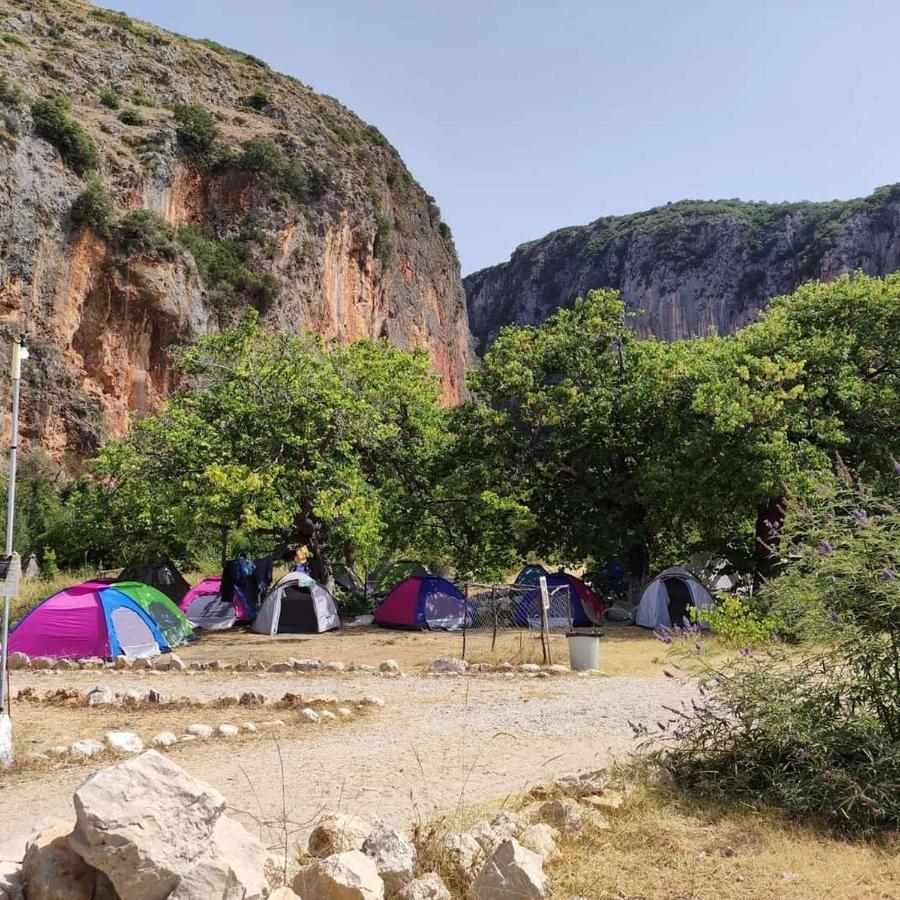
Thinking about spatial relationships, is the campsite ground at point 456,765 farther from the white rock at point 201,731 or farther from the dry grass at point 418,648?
the dry grass at point 418,648

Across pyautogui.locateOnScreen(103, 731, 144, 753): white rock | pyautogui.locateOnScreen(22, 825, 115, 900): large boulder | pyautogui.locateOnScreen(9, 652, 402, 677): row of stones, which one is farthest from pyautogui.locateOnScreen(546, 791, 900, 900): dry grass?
pyautogui.locateOnScreen(9, 652, 402, 677): row of stones

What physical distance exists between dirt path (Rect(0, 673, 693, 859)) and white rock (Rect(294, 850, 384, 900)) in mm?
1207

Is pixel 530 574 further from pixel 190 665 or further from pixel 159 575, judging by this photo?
pixel 190 665

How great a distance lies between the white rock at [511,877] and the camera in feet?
13.9

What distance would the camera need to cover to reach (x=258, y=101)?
56.2 m

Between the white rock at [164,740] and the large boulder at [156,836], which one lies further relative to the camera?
the white rock at [164,740]

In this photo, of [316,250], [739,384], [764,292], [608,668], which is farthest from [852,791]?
[764,292]

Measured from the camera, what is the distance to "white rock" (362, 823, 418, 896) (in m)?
4.45

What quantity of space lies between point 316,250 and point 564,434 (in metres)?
33.8

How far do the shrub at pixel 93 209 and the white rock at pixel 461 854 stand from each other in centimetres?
3950

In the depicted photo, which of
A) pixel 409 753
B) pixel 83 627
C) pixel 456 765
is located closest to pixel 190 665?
pixel 83 627

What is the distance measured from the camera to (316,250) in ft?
167

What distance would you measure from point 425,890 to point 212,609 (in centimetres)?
1664

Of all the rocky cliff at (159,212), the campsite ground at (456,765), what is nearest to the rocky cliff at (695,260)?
the rocky cliff at (159,212)
